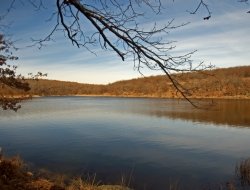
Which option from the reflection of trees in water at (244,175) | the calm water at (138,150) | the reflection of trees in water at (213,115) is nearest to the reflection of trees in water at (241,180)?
the reflection of trees in water at (244,175)

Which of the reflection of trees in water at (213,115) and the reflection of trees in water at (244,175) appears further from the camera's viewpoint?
the reflection of trees in water at (213,115)

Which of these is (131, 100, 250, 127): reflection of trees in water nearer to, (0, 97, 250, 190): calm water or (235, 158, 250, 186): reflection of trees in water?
(0, 97, 250, 190): calm water

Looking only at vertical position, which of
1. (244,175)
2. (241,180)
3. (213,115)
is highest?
(213,115)

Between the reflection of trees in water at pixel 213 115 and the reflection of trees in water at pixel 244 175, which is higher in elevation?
the reflection of trees in water at pixel 213 115

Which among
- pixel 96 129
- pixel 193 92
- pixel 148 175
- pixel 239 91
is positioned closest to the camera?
pixel 193 92

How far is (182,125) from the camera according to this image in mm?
30031

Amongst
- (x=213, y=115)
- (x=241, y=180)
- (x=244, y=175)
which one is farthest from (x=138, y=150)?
(x=213, y=115)

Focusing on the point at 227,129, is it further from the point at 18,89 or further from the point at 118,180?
the point at 18,89

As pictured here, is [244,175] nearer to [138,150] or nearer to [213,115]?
[138,150]

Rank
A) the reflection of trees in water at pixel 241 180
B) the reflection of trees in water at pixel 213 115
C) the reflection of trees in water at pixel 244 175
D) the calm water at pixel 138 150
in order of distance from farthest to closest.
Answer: the reflection of trees in water at pixel 213 115 < the calm water at pixel 138 150 < the reflection of trees in water at pixel 244 175 < the reflection of trees in water at pixel 241 180

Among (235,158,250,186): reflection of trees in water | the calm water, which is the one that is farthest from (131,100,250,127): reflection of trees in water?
(235,158,250,186): reflection of trees in water

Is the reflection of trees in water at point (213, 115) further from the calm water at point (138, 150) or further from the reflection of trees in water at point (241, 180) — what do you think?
the reflection of trees in water at point (241, 180)

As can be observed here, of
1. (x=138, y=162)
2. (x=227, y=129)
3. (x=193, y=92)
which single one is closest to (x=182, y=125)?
(x=227, y=129)

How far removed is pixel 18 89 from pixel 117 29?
8.42 meters
